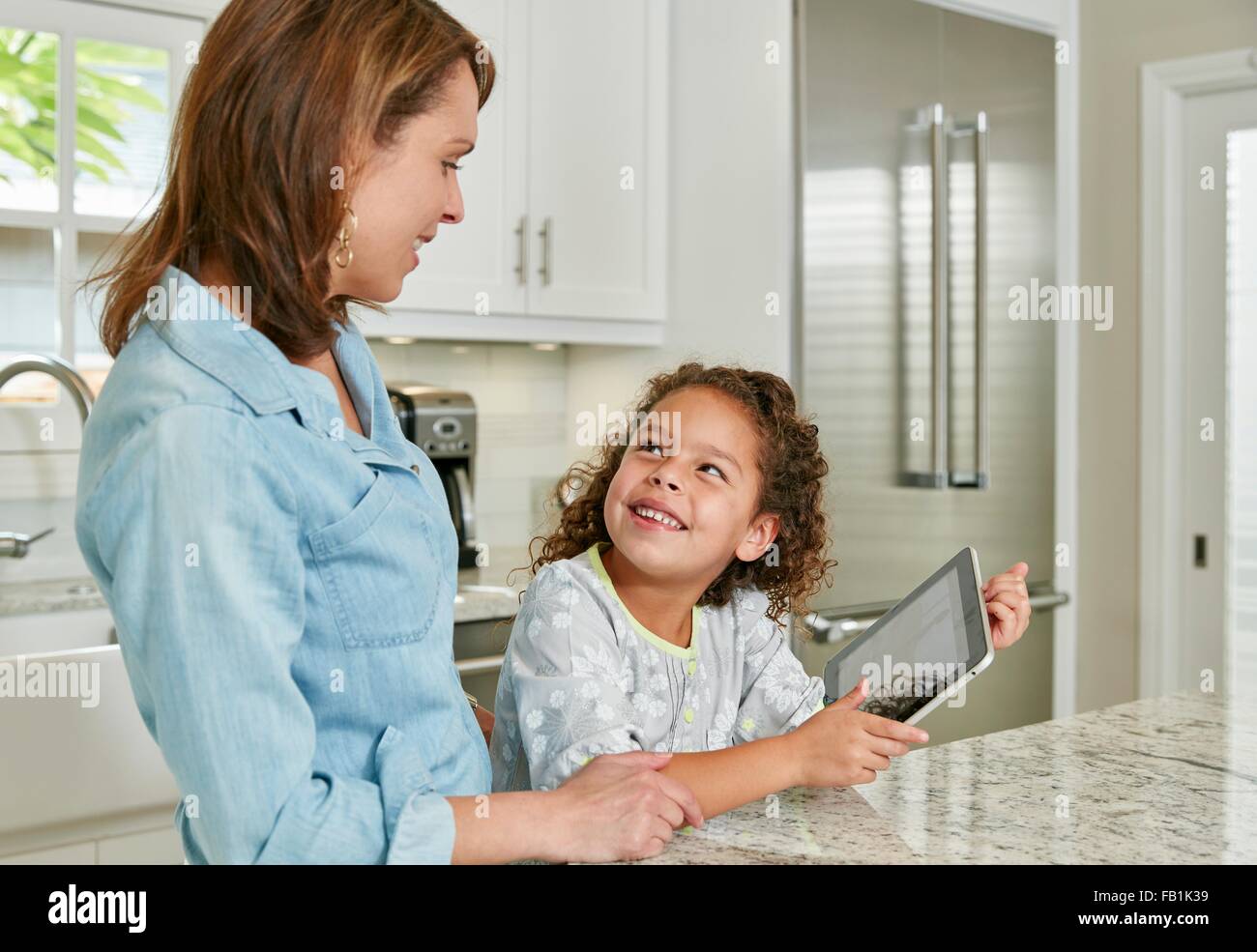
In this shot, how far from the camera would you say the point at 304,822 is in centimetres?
67

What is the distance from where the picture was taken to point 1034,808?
86 cm

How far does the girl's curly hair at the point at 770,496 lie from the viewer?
1.29 metres

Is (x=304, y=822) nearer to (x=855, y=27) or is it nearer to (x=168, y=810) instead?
(x=168, y=810)

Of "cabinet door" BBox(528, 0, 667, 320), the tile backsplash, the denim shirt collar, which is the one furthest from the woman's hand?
the tile backsplash

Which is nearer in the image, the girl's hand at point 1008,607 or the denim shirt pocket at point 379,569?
the denim shirt pocket at point 379,569

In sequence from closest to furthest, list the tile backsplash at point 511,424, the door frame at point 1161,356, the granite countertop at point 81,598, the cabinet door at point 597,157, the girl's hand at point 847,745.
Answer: the girl's hand at point 847,745 < the granite countertop at point 81,598 < the cabinet door at point 597,157 < the tile backsplash at point 511,424 < the door frame at point 1161,356

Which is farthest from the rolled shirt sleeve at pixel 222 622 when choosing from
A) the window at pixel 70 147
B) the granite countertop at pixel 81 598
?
the window at pixel 70 147

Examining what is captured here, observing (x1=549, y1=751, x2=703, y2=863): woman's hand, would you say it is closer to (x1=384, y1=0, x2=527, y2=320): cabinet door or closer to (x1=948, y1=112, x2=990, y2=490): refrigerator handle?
(x1=384, y1=0, x2=527, y2=320): cabinet door

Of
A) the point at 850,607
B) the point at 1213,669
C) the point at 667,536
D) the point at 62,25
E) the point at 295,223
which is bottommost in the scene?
the point at 1213,669

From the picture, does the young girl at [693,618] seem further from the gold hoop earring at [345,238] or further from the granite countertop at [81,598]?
the granite countertop at [81,598]

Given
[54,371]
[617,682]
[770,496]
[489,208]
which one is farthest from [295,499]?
[489,208]

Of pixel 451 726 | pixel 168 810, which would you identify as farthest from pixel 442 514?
pixel 168 810

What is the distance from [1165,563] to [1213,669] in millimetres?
300
